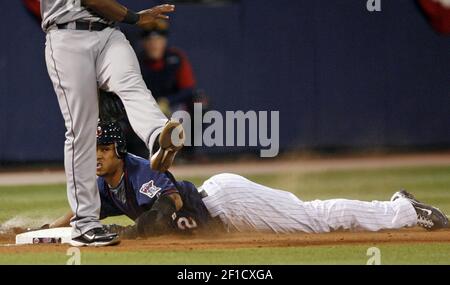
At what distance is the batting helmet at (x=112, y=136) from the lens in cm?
621

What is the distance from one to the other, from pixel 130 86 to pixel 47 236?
1173 mm

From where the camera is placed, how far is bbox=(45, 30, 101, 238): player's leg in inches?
217

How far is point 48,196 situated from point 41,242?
5.43 ft

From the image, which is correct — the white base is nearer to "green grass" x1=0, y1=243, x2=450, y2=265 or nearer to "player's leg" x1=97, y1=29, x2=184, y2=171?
"green grass" x1=0, y1=243, x2=450, y2=265

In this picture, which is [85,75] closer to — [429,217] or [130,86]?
[130,86]

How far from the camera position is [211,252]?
5715 millimetres

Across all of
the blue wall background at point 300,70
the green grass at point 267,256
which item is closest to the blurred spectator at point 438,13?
the blue wall background at point 300,70

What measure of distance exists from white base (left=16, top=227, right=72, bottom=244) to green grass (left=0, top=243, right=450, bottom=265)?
0.35m

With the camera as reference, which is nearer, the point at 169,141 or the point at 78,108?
the point at 169,141

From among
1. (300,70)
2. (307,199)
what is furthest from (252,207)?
(300,70)

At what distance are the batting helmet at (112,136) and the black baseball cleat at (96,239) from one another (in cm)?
66
